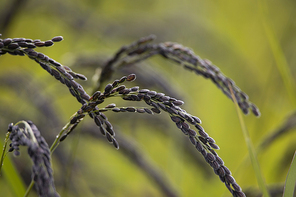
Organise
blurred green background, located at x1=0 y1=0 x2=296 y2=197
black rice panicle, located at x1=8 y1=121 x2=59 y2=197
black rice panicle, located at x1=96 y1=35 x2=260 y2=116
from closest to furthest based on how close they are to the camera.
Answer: black rice panicle, located at x1=8 y1=121 x2=59 y2=197 → black rice panicle, located at x1=96 y1=35 x2=260 y2=116 → blurred green background, located at x1=0 y1=0 x2=296 y2=197

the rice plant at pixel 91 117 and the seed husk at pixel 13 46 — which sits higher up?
the seed husk at pixel 13 46

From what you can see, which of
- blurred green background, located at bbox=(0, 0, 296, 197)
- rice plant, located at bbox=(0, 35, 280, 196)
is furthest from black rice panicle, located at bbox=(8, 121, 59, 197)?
blurred green background, located at bbox=(0, 0, 296, 197)

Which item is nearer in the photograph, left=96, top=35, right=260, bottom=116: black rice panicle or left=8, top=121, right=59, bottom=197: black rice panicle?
left=8, top=121, right=59, bottom=197: black rice panicle

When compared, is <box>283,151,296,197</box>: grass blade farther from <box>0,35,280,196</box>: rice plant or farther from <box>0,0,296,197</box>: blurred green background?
<box>0,0,296,197</box>: blurred green background

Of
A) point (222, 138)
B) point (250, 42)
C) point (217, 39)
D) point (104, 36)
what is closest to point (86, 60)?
point (104, 36)

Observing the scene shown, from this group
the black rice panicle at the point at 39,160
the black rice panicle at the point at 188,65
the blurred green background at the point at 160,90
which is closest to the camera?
the black rice panicle at the point at 39,160

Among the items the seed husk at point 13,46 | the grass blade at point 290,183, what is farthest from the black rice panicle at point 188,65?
the seed husk at point 13,46

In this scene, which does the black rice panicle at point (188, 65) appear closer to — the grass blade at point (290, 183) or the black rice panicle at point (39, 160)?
the grass blade at point (290, 183)

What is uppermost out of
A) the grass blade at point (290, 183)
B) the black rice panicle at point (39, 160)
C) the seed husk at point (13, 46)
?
the seed husk at point (13, 46)
